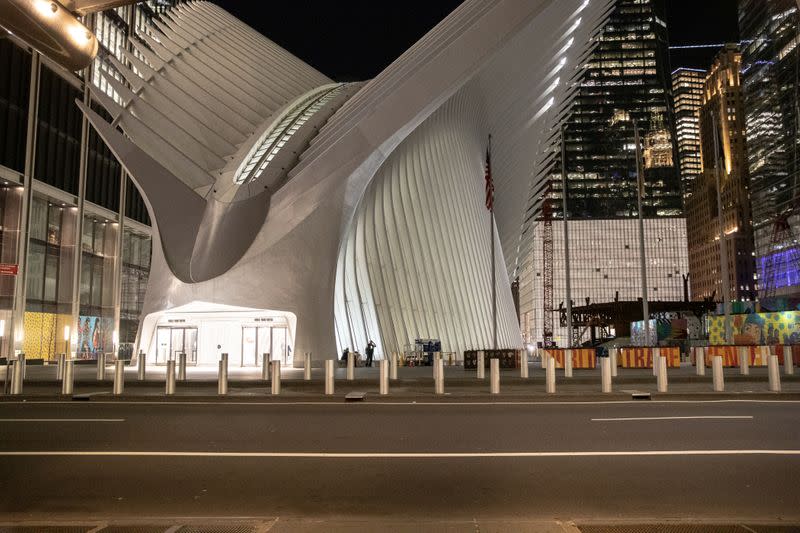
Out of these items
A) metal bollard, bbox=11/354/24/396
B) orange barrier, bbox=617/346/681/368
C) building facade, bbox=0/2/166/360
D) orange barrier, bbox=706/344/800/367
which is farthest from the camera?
building facade, bbox=0/2/166/360

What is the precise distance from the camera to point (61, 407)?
518 inches

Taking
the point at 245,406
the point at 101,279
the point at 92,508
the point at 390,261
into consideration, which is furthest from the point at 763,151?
the point at 92,508

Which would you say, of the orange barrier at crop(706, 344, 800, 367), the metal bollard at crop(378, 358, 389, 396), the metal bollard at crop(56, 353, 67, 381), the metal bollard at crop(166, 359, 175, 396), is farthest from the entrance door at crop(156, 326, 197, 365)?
the orange barrier at crop(706, 344, 800, 367)

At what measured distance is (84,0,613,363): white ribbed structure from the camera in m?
28.3

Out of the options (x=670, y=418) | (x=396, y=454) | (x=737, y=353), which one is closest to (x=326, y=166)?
(x=737, y=353)

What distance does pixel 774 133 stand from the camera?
7269cm

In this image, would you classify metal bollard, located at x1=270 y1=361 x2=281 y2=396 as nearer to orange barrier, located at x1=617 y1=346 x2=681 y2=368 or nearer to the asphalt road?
the asphalt road

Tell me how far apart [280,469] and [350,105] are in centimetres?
2807

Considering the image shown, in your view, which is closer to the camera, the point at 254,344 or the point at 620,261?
the point at 254,344

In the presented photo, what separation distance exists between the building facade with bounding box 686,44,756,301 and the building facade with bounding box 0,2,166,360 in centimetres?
8033

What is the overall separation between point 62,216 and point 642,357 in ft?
143

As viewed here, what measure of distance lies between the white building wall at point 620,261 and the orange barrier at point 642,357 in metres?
100

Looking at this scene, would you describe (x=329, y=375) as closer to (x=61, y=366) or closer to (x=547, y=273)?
(x=61, y=366)

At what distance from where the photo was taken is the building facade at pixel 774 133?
68.1m
